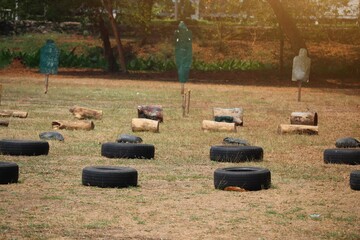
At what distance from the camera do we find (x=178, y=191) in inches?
593

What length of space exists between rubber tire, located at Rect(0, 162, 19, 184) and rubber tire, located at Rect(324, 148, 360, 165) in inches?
235

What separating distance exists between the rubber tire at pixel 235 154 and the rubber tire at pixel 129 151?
1.09 meters

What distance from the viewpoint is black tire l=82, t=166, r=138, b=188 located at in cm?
1492

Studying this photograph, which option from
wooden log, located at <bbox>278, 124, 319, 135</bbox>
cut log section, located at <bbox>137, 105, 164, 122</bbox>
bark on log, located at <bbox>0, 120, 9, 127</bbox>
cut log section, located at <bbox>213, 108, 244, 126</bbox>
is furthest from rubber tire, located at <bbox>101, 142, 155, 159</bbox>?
cut log section, located at <bbox>213, 108, 244, 126</bbox>

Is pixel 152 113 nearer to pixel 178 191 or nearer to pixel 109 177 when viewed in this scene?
pixel 178 191

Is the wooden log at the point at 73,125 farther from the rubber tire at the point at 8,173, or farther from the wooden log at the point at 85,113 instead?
the rubber tire at the point at 8,173

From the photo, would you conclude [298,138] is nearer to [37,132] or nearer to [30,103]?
[37,132]

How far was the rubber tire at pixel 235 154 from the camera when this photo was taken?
18.4 metres

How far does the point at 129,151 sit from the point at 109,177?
3744 millimetres

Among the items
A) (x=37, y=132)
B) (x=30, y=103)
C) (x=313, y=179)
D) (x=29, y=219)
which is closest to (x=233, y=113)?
(x=37, y=132)

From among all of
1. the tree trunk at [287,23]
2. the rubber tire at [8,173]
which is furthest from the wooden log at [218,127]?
the tree trunk at [287,23]

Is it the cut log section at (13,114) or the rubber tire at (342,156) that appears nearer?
the rubber tire at (342,156)

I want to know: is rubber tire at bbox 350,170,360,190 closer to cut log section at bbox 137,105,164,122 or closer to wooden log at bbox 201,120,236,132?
wooden log at bbox 201,120,236,132

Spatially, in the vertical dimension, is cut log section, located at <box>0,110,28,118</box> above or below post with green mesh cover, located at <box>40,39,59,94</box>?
below
